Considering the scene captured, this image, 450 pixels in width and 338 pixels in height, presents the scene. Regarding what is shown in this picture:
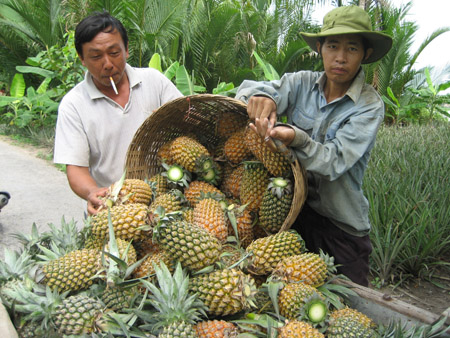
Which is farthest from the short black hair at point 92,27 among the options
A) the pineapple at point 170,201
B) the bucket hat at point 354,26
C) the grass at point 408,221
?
the grass at point 408,221

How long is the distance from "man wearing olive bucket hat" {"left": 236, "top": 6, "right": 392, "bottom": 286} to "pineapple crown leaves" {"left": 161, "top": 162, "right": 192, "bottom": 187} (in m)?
0.54

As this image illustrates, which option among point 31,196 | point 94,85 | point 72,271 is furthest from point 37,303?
point 31,196

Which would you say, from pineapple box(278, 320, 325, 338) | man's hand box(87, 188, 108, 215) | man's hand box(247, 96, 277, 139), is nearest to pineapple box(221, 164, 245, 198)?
man's hand box(247, 96, 277, 139)

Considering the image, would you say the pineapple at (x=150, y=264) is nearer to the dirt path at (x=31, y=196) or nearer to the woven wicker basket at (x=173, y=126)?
the woven wicker basket at (x=173, y=126)

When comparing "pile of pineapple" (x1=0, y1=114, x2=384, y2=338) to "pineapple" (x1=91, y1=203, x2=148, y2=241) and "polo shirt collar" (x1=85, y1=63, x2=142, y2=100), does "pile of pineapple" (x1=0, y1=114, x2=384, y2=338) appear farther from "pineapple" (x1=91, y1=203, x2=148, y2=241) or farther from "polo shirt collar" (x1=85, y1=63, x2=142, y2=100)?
"polo shirt collar" (x1=85, y1=63, x2=142, y2=100)

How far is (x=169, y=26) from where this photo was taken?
10.1 m

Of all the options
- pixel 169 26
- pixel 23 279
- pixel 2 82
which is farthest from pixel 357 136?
pixel 2 82

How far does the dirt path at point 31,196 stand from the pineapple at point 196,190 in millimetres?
3076

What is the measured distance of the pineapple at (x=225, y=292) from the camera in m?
1.59

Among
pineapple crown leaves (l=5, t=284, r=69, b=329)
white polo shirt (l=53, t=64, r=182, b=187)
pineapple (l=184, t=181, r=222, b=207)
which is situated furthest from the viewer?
white polo shirt (l=53, t=64, r=182, b=187)

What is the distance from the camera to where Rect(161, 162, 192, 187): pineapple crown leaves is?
235 centimetres

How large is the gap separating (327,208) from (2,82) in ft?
52.5

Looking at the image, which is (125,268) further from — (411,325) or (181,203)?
(411,325)

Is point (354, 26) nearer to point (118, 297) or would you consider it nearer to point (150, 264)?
point (150, 264)
